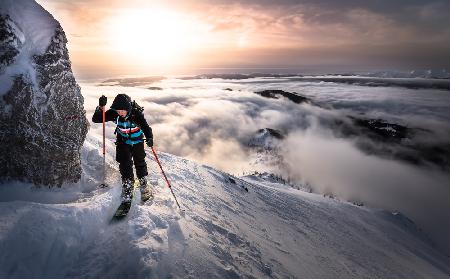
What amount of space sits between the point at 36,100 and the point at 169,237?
14.0 feet

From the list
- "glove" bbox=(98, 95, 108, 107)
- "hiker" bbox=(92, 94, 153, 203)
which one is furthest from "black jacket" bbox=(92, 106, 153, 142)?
"glove" bbox=(98, 95, 108, 107)

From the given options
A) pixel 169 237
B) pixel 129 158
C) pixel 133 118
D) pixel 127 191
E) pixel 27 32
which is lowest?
pixel 169 237

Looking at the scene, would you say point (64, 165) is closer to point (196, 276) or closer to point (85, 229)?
point (85, 229)

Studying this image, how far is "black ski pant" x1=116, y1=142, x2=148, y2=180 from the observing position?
7.16 meters

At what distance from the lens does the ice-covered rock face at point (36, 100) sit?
6332 mm

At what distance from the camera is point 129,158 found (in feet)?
23.7

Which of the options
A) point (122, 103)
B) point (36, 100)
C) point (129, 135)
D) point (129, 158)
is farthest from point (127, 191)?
point (36, 100)

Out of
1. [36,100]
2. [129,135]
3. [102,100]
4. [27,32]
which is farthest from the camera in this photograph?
[129,135]

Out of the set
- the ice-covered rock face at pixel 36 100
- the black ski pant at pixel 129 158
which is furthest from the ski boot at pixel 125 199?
the ice-covered rock face at pixel 36 100

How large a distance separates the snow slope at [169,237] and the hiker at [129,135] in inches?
18.1

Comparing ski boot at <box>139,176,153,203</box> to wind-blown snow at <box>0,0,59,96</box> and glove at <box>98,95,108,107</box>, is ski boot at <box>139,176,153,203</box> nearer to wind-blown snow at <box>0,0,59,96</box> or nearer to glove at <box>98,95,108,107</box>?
glove at <box>98,95,108,107</box>

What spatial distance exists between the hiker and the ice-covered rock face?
102 centimetres

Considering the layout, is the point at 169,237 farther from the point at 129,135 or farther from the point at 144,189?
the point at 129,135

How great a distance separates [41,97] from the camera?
6789mm
